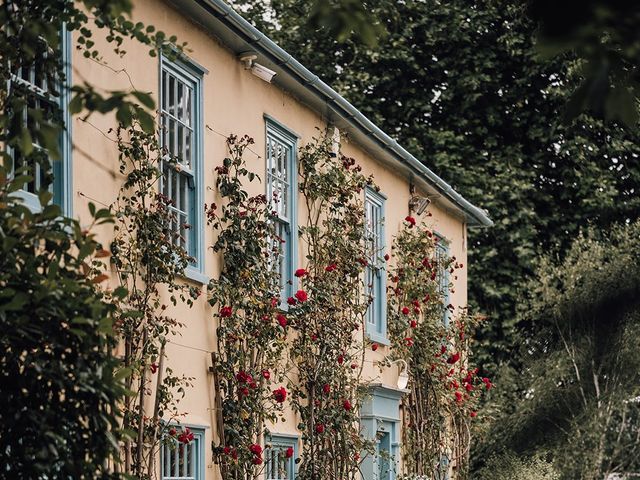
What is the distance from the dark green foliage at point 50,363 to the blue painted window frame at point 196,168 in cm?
510

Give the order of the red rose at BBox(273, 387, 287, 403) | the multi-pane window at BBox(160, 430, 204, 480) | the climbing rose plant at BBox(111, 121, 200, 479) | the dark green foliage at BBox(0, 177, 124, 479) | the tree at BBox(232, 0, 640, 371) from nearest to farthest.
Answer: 1. the dark green foliage at BBox(0, 177, 124, 479)
2. the climbing rose plant at BBox(111, 121, 200, 479)
3. the multi-pane window at BBox(160, 430, 204, 480)
4. the red rose at BBox(273, 387, 287, 403)
5. the tree at BBox(232, 0, 640, 371)

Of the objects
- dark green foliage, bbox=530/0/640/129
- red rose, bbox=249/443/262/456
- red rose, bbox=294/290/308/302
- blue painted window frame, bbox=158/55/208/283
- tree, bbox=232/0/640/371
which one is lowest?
red rose, bbox=249/443/262/456

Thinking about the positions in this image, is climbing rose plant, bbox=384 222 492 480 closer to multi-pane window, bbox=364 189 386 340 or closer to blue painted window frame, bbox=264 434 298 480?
multi-pane window, bbox=364 189 386 340

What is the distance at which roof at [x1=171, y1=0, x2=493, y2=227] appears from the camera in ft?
39.4

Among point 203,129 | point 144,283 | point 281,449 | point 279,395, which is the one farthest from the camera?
point 281,449

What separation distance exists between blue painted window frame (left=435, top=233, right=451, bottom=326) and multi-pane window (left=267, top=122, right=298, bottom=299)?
5.29 meters

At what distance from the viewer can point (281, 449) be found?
42.8 feet

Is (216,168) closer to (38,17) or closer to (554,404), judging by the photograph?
(38,17)

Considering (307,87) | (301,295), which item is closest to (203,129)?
(301,295)

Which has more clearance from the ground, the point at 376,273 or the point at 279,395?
the point at 376,273

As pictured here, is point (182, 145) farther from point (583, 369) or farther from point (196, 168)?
point (583, 369)

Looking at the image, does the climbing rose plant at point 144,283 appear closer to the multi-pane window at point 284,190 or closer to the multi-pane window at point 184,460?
the multi-pane window at point 184,460

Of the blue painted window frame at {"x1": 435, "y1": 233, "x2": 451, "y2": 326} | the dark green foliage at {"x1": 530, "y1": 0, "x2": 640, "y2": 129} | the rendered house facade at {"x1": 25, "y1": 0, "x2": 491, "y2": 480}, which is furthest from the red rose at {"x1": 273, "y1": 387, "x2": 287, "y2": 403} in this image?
the dark green foliage at {"x1": 530, "y1": 0, "x2": 640, "y2": 129}

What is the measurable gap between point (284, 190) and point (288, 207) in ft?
0.63
